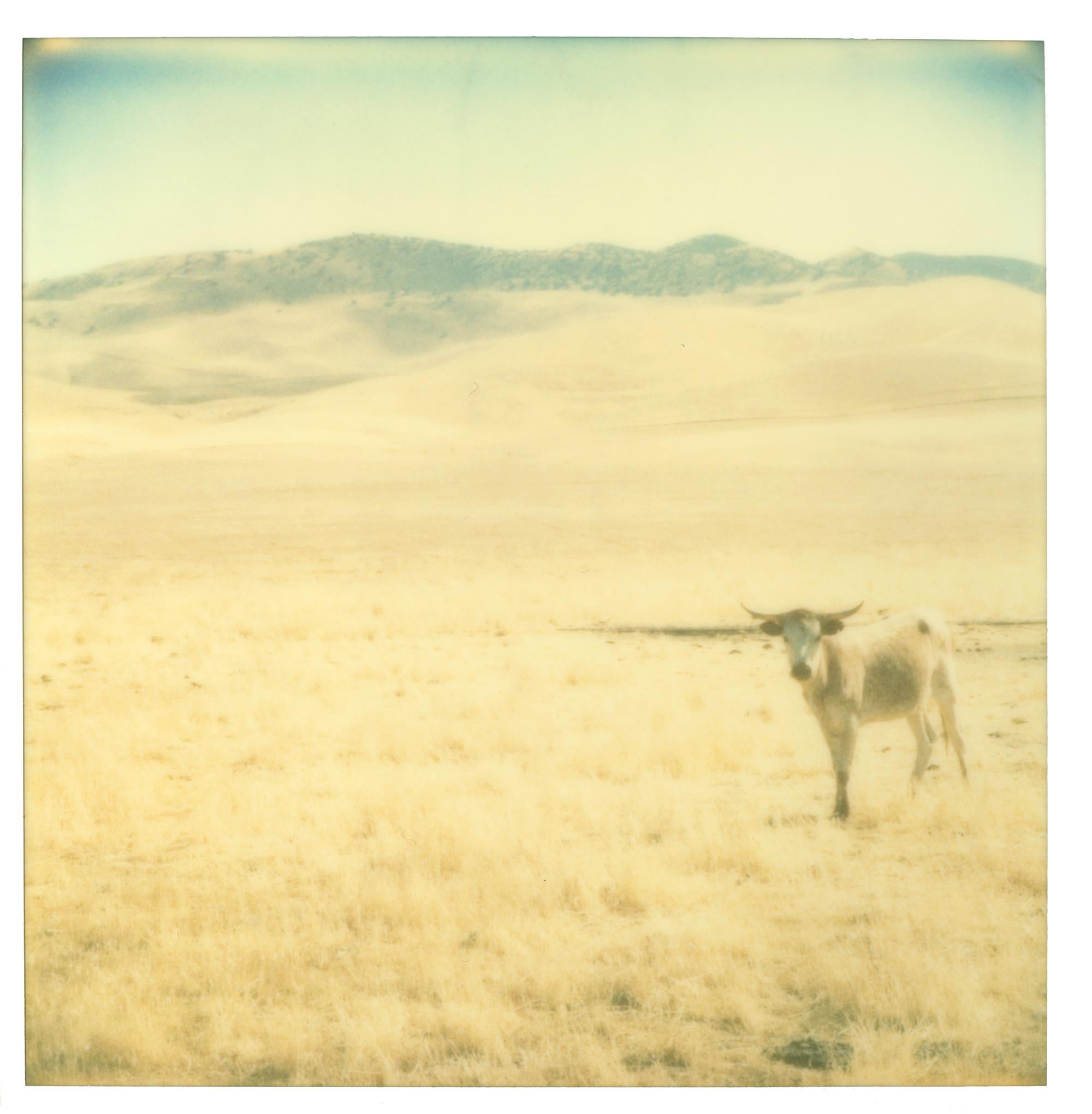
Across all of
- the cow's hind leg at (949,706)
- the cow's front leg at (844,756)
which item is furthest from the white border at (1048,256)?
the cow's front leg at (844,756)

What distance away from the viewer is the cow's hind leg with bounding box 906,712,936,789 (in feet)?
13.6

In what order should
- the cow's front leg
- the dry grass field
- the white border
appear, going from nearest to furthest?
1. the dry grass field
2. the white border
3. the cow's front leg

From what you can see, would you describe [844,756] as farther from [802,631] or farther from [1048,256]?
[1048,256]

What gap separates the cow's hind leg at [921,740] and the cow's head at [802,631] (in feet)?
1.85

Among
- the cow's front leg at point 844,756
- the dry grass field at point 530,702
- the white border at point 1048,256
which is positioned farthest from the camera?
the cow's front leg at point 844,756

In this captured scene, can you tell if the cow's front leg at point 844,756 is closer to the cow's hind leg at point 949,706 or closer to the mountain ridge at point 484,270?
the cow's hind leg at point 949,706

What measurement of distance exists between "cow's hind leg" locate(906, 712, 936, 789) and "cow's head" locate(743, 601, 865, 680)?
0.56m

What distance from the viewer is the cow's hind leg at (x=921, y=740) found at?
4.16 m

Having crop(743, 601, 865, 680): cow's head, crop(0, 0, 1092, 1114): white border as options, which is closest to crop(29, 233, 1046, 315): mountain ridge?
crop(0, 0, 1092, 1114): white border

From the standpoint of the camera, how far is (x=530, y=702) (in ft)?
14.3

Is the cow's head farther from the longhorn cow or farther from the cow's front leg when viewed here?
the cow's front leg

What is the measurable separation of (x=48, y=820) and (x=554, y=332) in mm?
2951

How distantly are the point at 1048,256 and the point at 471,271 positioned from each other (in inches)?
94.0

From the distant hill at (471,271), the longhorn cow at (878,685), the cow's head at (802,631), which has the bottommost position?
the longhorn cow at (878,685)
